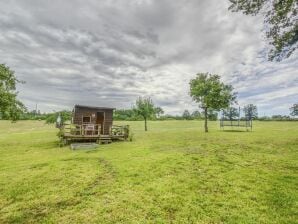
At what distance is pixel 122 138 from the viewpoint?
92.3 feet

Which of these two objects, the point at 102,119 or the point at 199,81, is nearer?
the point at 102,119

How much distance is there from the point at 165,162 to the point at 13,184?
788 centimetres

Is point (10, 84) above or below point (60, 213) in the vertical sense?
above

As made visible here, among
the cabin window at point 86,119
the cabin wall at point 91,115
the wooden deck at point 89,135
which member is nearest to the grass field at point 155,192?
the wooden deck at point 89,135

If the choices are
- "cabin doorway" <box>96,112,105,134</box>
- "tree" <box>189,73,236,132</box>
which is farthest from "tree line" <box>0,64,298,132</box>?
"cabin doorway" <box>96,112,105,134</box>

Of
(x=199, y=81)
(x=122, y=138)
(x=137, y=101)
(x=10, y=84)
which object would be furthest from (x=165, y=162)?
(x=137, y=101)

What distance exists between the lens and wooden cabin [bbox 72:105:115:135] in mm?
28000

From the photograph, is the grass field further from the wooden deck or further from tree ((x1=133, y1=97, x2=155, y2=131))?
tree ((x1=133, y1=97, x2=155, y2=131))

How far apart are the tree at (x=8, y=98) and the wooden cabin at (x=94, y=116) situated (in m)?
5.99

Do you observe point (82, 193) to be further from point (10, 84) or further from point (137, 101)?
point (137, 101)

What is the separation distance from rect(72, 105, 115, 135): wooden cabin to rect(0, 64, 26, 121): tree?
5989 millimetres

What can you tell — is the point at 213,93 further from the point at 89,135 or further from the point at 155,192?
the point at 155,192

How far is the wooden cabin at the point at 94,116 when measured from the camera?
28.0 m

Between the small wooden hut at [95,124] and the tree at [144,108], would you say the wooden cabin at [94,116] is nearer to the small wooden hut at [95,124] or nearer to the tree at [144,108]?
the small wooden hut at [95,124]
